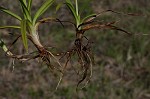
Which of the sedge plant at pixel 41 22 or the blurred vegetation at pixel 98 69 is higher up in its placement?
the sedge plant at pixel 41 22

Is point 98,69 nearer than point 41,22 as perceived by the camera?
No

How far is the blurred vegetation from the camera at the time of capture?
10.5 ft

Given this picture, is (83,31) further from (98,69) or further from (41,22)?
(98,69)

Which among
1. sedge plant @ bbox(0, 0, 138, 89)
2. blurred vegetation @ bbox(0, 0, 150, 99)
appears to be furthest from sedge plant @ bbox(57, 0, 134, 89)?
blurred vegetation @ bbox(0, 0, 150, 99)

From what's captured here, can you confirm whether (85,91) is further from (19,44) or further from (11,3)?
(11,3)

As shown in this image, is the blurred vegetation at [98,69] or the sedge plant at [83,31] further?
the blurred vegetation at [98,69]

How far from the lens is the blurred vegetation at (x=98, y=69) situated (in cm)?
320

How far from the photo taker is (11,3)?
407cm

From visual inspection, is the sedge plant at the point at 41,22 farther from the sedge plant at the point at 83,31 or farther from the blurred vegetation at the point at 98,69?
the blurred vegetation at the point at 98,69

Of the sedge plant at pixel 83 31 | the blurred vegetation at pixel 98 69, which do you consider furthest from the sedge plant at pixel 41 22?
the blurred vegetation at pixel 98 69

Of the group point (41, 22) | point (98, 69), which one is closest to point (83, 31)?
point (41, 22)

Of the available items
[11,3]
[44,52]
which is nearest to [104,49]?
[11,3]

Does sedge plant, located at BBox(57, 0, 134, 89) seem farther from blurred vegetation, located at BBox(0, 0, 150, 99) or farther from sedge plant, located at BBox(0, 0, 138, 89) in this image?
blurred vegetation, located at BBox(0, 0, 150, 99)

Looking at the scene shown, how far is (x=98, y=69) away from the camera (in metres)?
3.48
